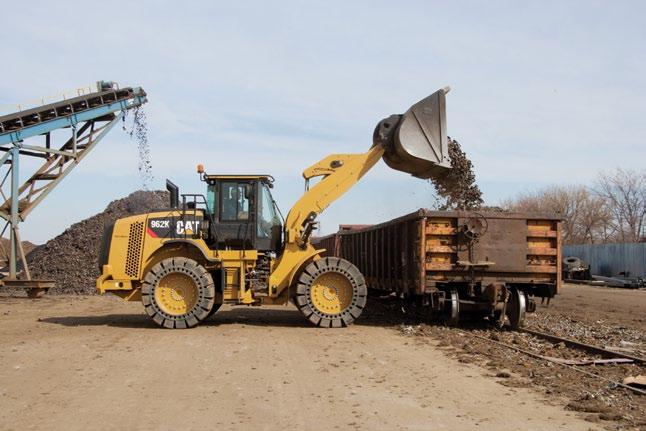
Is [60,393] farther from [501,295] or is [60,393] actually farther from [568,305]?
[568,305]

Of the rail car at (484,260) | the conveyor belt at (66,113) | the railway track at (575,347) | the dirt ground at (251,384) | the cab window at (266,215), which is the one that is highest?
the conveyor belt at (66,113)

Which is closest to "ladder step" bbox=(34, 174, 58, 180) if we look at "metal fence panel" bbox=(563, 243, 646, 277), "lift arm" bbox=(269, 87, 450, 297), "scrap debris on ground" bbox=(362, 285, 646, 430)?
"scrap debris on ground" bbox=(362, 285, 646, 430)

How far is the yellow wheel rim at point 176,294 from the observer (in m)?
12.4

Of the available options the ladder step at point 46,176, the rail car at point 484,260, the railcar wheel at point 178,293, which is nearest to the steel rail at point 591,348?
the rail car at point 484,260

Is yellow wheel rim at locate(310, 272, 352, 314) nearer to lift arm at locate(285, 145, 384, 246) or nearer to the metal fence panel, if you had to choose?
lift arm at locate(285, 145, 384, 246)

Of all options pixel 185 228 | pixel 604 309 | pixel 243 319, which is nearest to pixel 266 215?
pixel 185 228

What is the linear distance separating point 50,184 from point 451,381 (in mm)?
18115

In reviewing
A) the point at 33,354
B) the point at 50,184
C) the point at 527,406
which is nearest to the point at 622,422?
the point at 527,406

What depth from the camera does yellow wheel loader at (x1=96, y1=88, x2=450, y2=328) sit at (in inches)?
489

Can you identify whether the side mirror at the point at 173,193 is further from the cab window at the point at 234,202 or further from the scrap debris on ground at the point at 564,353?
the scrap debris on ground at the point at 564,353

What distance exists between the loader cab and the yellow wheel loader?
0.8 inches

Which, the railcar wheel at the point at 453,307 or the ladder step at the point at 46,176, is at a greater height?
the ladder step at the point at 46,176

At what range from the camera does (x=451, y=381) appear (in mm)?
7621

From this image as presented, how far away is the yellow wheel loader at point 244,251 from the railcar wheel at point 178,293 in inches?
0.8
